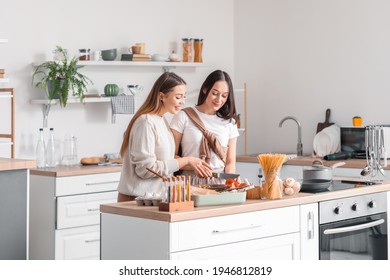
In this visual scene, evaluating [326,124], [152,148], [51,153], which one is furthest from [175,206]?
[326,124]

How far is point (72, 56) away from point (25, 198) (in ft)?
6.25

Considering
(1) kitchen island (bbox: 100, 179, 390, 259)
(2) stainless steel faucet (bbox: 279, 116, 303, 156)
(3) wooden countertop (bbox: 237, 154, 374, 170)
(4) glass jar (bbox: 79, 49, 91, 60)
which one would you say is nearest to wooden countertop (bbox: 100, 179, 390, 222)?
(1) kitchen island (bbox: 100, 179, 390, 259)

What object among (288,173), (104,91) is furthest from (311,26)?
(104,91)

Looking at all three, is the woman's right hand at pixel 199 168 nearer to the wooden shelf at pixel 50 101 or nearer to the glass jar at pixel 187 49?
the wooden shelf at pixel 50 101

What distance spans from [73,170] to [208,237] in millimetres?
2268

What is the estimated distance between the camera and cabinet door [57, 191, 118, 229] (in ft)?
17.5

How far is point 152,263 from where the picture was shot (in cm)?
323

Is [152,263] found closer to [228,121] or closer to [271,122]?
[228,121]

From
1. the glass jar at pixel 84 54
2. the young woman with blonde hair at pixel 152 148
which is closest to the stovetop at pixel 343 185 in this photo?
the young woman with blonde hair at pixel 152 148

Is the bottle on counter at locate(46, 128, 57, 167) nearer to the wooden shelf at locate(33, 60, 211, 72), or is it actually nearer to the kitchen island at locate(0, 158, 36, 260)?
the wooden shelf at locate(33, 60, 211, 72)

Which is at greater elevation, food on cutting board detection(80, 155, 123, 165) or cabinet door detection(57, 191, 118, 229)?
food on cutting board detection(80, 155, 123, 165)

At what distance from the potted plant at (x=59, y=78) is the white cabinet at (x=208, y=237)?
8.03ft

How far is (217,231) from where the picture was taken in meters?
3.38

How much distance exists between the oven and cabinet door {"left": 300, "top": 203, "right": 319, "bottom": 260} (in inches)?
1.4
